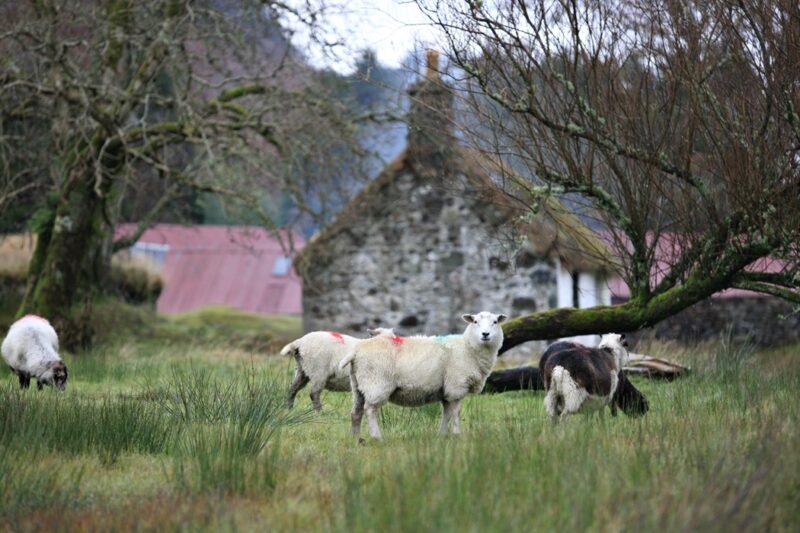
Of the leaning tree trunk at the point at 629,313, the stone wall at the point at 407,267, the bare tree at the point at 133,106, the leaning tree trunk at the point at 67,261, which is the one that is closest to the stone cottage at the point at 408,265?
the stone wall at the point at 407,267

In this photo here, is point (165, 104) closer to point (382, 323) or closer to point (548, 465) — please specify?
point (382, 323)

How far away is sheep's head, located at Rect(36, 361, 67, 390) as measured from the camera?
35.4ft

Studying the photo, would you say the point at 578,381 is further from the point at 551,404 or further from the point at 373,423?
the point at 373,423

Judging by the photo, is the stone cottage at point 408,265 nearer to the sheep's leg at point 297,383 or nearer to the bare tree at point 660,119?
the bare tree at point 660,119

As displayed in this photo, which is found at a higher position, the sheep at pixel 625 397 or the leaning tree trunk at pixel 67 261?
the leaning tree trunk at pixel 67 261

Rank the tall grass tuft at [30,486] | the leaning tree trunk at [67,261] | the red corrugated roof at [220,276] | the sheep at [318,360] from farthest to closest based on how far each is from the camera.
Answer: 1. the red corrugated roof at [220,276]
2. the leaning tree trunk at [67,261]
3. the sheep at [318,360]
4. the tall grass tuft at [30,486]

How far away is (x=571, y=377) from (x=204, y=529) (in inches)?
150

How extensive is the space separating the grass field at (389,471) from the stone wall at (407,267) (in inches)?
570

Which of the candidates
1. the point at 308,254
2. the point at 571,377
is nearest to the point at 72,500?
the point at 571,377

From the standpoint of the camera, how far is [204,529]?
536 centimetres

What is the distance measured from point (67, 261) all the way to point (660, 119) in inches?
446

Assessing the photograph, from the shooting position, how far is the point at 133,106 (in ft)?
62.1

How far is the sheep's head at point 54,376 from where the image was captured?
1080 centimetres

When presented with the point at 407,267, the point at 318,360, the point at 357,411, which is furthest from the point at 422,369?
the point at 407,267
